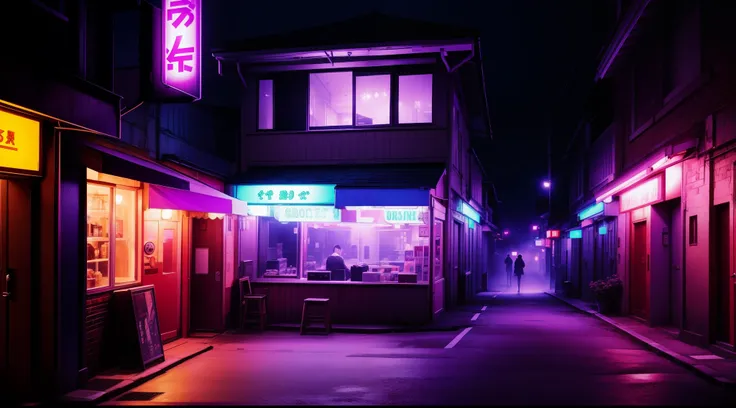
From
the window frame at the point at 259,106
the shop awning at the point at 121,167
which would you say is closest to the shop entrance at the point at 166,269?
the shop awning at the point at 121,167

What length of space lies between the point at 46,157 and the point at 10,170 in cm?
65

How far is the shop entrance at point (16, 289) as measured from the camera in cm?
805

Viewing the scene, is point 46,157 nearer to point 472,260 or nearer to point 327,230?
point 327,230

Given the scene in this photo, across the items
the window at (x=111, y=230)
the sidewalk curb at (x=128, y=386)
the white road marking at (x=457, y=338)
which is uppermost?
the window at (x=111, y=230)

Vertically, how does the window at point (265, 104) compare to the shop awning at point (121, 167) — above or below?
above

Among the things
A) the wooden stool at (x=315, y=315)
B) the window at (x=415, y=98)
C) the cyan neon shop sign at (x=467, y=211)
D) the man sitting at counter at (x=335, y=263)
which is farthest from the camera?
the cyan neon shop sign at (x=467, y=211)

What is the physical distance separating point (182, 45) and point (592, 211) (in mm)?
17360

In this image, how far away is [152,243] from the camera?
12211mm

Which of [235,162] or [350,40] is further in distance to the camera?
[235,162]

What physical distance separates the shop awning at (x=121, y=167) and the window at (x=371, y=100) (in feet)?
25.0

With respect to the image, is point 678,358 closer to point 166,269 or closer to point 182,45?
point 166,269

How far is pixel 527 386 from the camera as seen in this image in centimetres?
839

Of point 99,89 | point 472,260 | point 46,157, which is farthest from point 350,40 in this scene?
point 472,260

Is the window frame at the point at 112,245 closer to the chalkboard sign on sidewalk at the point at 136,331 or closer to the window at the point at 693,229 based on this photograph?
the chalkboard sign on sidewalk at the point at 136,331
